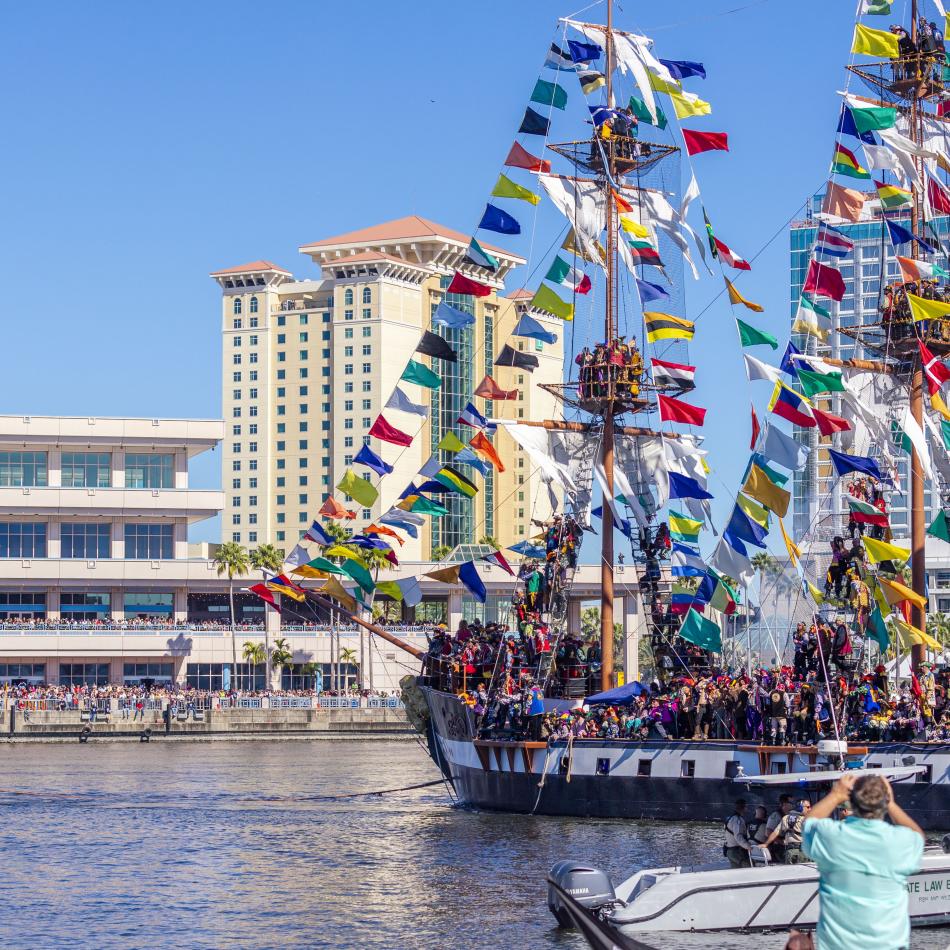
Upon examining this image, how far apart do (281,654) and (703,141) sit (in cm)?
7905

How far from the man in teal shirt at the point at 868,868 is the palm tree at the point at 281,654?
113 meters

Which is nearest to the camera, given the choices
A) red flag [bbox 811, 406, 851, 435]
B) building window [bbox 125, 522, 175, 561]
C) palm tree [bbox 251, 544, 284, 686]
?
red flag [bbox 811, 406, 851, 435]

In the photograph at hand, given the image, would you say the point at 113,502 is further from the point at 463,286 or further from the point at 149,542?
the point at 463,286

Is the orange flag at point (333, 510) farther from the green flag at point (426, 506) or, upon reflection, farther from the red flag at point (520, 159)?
the red flag at point (520, 159)

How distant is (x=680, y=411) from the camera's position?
5369 cm

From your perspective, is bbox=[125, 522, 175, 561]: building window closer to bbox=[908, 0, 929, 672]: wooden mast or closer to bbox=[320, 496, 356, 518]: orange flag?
bbox=[320, 496, 356, 518]: orange flag

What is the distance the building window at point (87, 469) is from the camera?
119m

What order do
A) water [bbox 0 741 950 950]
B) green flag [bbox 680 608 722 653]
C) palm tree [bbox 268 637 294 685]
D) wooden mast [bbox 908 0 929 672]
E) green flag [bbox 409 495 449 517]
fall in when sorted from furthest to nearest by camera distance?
palm tree [bbox 268 637 294 685] < wooden mast [bbox 908 0 929 672] < green flag [bbox 409 495 449 517] < green flag [bbox 680 608 722 653] < water [bbox 0 741 950 950]

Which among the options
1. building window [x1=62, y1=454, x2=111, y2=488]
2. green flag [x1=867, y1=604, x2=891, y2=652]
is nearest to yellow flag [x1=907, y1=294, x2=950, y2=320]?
green flag [x1=867, y1=604, x2=891, y2=652]

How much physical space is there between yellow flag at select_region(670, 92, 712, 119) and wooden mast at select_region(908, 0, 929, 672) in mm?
7046

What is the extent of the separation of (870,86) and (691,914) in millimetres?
38434

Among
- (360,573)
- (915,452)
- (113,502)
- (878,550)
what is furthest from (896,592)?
→ (113,502)

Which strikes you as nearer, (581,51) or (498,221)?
(498,221)

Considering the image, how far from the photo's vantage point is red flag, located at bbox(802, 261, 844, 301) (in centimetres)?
5000
